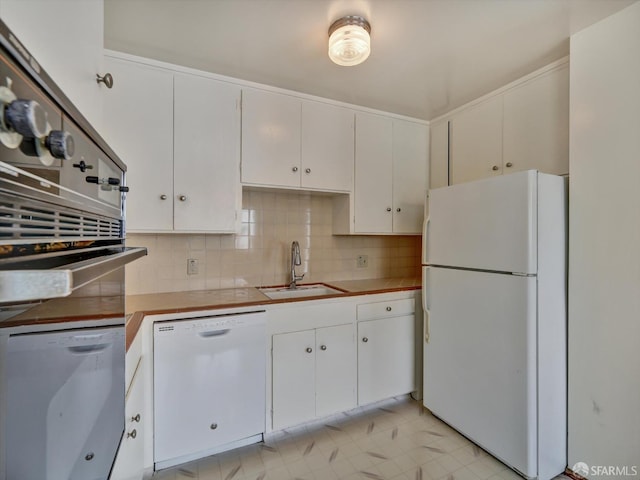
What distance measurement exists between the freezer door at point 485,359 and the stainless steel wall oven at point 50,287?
1719mm

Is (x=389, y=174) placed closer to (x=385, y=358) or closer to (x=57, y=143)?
(x=385, y=358)

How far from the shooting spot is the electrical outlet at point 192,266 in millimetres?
2105

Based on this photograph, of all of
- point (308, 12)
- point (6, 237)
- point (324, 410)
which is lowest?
point (324, 410)

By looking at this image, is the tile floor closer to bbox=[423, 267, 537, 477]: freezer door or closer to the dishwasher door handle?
bbox=[423, 267, 537, 477]: freezer door

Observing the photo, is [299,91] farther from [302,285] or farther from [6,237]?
[6,237]

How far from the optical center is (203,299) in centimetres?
184

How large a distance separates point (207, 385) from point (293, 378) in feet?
1.66

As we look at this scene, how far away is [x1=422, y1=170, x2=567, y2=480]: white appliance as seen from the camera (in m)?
1.52

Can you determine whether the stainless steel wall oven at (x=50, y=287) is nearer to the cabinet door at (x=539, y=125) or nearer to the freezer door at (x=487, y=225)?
the freezer door at (x=487, y=225)

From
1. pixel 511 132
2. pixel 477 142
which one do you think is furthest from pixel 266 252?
pixel 511 132

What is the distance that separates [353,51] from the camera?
1451mm

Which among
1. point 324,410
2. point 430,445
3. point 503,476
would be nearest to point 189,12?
point 324,410

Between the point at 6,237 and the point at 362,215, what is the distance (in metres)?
2.20

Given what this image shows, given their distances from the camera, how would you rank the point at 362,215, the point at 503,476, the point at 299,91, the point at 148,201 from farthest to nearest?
the point at 362,215
the point at 299,91
the point at 148,201
the point at 503,476
